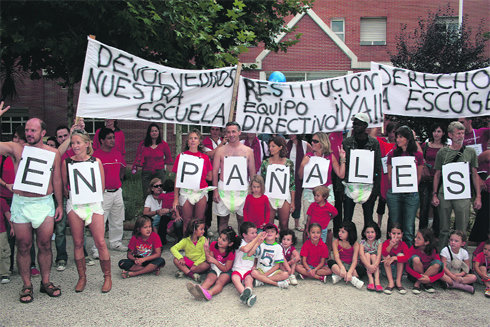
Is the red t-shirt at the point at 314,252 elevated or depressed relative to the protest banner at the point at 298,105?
depressed

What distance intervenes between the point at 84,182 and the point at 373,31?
60.9ft

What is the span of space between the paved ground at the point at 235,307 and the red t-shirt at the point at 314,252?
0.32 m

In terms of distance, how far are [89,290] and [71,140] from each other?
171 centimetres

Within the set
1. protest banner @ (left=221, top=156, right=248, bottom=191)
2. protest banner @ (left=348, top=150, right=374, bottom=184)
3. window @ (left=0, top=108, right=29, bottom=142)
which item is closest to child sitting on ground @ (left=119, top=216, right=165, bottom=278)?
protest banner @ (left=221, top=156, right=248, bottom=191)

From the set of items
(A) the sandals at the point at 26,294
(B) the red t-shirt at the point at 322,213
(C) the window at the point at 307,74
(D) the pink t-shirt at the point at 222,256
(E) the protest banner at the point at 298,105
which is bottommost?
(A) the sandals at the point at 26,294

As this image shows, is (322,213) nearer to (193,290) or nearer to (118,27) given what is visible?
(193,290)

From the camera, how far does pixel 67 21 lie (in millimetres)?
8086

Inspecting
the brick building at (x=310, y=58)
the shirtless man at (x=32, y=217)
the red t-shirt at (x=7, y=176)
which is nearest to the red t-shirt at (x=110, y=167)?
the red t-shirt at (x=7, y=176)

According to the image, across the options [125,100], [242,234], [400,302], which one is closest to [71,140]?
[125,100]

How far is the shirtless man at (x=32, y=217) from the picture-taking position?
182 inches

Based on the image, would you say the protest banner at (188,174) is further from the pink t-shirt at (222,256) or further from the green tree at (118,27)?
the green tree at (118,27)

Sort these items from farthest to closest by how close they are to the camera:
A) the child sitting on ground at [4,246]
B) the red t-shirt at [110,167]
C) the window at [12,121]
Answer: the window at [12,121] < the red t-shirt at [110,167] < the child sitting on ground at [4,246]

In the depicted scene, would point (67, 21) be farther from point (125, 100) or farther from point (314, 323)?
point (314, 323)

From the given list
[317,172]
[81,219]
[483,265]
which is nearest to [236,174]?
[317,172]
